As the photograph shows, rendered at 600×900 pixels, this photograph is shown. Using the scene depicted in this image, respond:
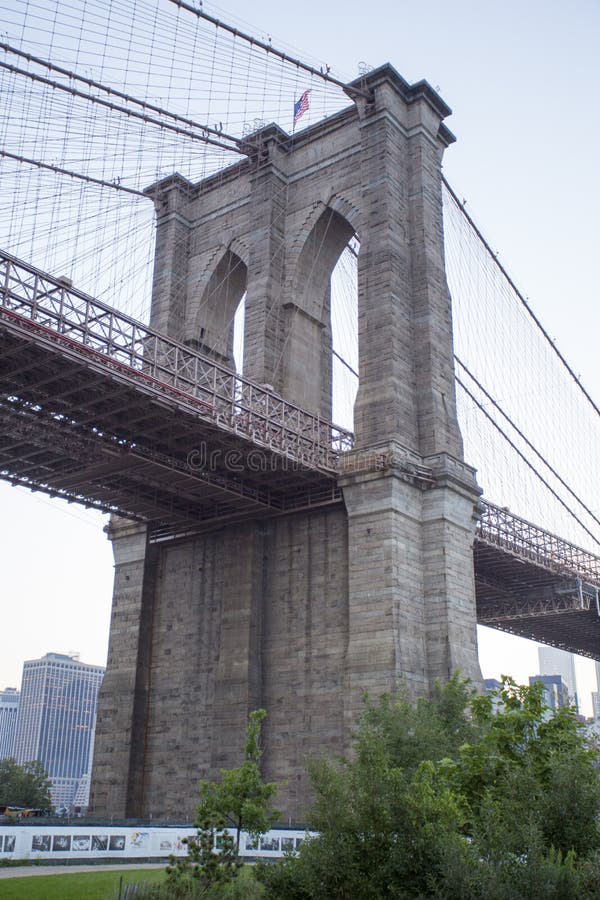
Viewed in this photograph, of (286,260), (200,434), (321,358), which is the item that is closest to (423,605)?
(200,434)

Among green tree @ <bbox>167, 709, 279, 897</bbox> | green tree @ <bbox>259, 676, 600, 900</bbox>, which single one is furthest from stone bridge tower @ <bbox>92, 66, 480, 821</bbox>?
green tree @ <bbox>259, 676, 600, 900</bbox>

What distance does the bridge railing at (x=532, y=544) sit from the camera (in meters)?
53.5

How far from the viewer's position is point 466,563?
37.2m

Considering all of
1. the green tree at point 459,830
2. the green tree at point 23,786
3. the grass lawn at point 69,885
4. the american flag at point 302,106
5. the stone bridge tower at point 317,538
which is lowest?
the grass lawn at point 69,885

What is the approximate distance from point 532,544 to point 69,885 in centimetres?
4266

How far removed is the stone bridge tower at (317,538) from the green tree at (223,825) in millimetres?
12440

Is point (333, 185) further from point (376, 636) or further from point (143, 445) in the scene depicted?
point (376, 636)

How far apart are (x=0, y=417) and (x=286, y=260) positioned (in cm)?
1808

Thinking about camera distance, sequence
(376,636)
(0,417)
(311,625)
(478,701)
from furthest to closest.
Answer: (311,625)
(376,636)
(0,417)
(478,701)

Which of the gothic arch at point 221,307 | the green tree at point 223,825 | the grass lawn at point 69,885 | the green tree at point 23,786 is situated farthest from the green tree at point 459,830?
the green tree at point 23,786

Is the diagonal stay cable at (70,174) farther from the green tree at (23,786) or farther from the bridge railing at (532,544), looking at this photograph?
the green tree at (23,786)

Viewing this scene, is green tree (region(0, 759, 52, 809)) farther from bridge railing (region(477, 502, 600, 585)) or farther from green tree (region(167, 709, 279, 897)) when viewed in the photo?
green tree (region(167, 709, 279, 897))

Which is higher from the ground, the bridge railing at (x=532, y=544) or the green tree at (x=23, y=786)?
the bridge railing at (x=532, y=544)

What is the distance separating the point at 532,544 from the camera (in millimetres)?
57562
